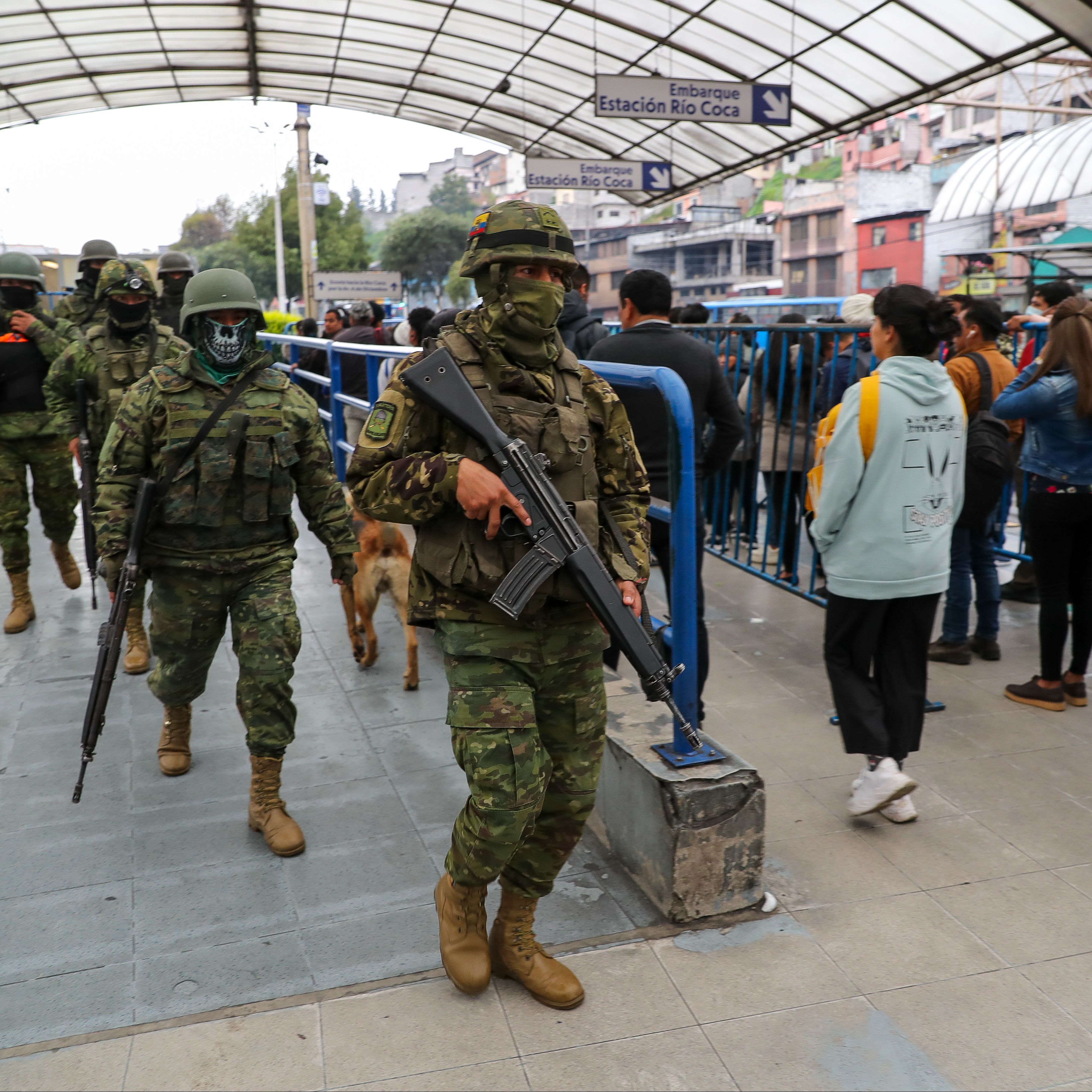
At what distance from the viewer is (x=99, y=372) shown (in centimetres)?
532

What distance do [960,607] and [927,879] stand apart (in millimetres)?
2391

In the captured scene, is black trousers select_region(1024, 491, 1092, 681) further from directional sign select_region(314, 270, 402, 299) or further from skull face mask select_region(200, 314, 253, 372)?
directional sign select_region(314, 270, 402, 299)

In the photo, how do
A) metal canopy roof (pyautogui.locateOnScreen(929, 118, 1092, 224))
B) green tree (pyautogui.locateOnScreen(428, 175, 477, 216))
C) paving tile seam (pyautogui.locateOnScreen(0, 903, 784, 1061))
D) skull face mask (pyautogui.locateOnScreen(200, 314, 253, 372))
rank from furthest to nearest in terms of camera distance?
green tree (pyautogui.locateOnScreen(428, 175, 477, 216)), metal canopy roof (pyautogui.locateOnScreen(929, 118, 1092, 224)), skull face mask (pyautogui.locateOnScreen(200, 314, 253, 372)), paving tile seam (pyautogui.locateOnScreen(0, 903, 784, 1061))

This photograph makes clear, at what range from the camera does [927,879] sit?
11.0ft

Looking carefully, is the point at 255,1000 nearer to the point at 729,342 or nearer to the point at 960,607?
the point at 960,607

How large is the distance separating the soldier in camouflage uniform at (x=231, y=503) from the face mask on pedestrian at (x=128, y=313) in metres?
1.70

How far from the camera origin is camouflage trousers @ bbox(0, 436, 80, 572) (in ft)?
20.2

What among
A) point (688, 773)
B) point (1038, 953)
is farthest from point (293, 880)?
point (1038, 953)

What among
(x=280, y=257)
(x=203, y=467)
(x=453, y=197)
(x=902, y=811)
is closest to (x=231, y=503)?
(x=203, y=467)

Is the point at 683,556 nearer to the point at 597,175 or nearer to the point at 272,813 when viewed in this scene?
the point at 272,813

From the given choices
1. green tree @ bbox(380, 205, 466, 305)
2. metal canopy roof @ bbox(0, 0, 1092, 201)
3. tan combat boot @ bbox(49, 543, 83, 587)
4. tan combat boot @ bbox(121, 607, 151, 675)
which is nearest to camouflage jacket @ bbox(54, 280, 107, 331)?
tan combat boot @ bbox(49, 543, 83, 587)

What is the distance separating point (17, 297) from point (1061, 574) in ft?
20.0

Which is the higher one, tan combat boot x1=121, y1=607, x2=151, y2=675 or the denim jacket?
the denim jacket

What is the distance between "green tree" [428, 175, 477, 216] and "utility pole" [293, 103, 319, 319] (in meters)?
111
